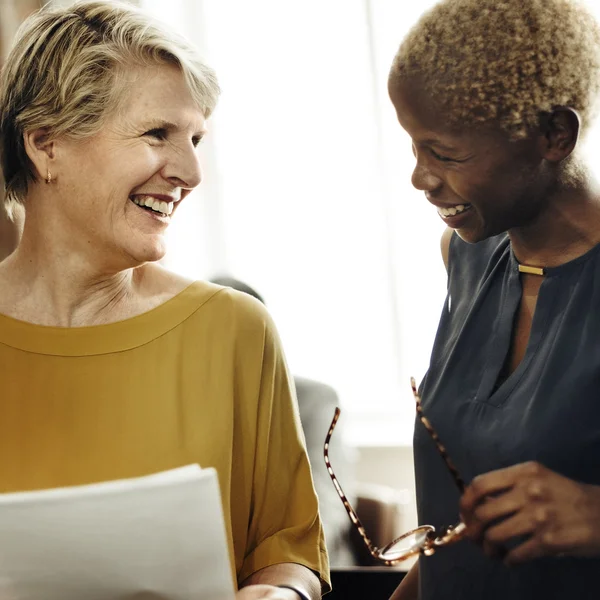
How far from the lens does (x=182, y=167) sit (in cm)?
144

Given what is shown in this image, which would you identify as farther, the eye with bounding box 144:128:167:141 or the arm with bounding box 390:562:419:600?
the eye with bounding box 144:128:167:141

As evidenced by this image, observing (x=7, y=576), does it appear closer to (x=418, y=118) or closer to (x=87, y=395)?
(x=87, y=395)

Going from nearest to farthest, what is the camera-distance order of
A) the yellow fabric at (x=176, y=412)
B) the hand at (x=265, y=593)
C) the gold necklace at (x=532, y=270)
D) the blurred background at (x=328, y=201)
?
the gold necklace at (x=532, y=270)
the hand at (x=265, y=593)
the yellow fabric at (x=176, y=412)
the blurred background at (x=328, y=201)

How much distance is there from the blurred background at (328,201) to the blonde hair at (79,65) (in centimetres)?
246

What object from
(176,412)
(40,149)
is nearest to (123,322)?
(176,412)

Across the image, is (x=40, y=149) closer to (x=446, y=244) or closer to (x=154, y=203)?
(x=154, y=203)

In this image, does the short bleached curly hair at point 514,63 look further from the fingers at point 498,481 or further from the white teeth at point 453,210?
the fingers at point 498,481

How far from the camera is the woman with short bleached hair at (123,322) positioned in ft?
4.58

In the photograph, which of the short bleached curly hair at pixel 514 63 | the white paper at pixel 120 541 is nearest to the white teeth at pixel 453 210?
the short bleached curly hair at pixel 514 63

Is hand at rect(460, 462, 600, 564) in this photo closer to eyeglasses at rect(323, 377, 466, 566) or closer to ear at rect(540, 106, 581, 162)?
eyeglasses at rect(323, 377, 466, 566)

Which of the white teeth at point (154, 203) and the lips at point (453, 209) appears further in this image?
the white teeth at point (154, 203)

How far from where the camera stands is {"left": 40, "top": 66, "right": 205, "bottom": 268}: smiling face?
4.61 ft

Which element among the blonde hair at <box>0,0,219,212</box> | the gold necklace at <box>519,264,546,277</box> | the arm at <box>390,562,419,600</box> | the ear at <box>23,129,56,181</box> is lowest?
the arm at <box>390,562,419,600</box>

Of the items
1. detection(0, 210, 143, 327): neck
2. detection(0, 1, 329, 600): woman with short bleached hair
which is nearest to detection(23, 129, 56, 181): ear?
detection(0, 1, 329, 600): woman with short bleached hair
